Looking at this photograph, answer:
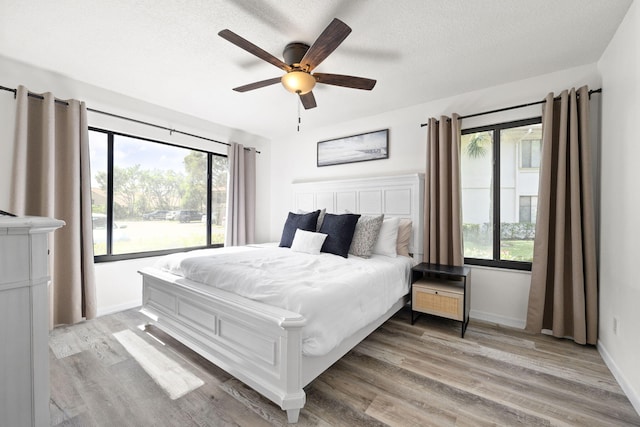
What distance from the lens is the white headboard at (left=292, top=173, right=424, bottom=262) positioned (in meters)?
3.35

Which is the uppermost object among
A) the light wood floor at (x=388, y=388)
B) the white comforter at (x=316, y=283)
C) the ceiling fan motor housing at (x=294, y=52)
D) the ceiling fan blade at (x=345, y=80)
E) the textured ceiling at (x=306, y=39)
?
the textured ceiling at (x=306, y=39)

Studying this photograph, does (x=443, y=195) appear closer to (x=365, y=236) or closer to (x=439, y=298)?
(x=365, y=236)

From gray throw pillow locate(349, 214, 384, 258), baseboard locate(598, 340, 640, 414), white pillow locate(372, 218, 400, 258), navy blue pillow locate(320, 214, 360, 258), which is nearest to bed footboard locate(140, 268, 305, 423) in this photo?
navy blue pillow locate(320, 214, 360, 258)

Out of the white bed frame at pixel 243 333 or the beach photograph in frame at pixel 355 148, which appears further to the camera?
the beach photograph in frame at pixel 355 148

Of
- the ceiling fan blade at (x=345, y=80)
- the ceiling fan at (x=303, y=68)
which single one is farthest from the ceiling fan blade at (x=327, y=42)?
the ceiling fan blade at (x=345, y=80)

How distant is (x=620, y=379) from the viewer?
1.89m

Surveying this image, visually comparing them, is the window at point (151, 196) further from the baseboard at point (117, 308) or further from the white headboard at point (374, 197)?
the white headboard at point (374, 197)

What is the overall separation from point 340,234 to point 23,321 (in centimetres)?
250

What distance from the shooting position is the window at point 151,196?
3.24m

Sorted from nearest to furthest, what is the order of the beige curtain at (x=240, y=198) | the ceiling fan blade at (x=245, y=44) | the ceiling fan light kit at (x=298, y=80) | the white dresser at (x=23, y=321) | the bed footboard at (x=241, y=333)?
the white dresser at (x=23, y=321), the bed footboard at (x=241, y=333), the ceiling fan blade at (x=245, y=44), the ceiling fan light kit at (x=298, y=80), the beige curtain at (x=240, y=198)

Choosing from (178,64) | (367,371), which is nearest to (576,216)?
(367,371)

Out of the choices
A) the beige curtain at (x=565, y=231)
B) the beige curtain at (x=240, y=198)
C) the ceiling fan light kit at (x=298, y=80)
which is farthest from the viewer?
the beige curtain at (x=240, y=198)

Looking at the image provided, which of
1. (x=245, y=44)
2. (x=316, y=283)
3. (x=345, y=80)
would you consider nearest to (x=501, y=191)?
(x=345, y=80)

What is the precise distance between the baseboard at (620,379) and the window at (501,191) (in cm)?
83
